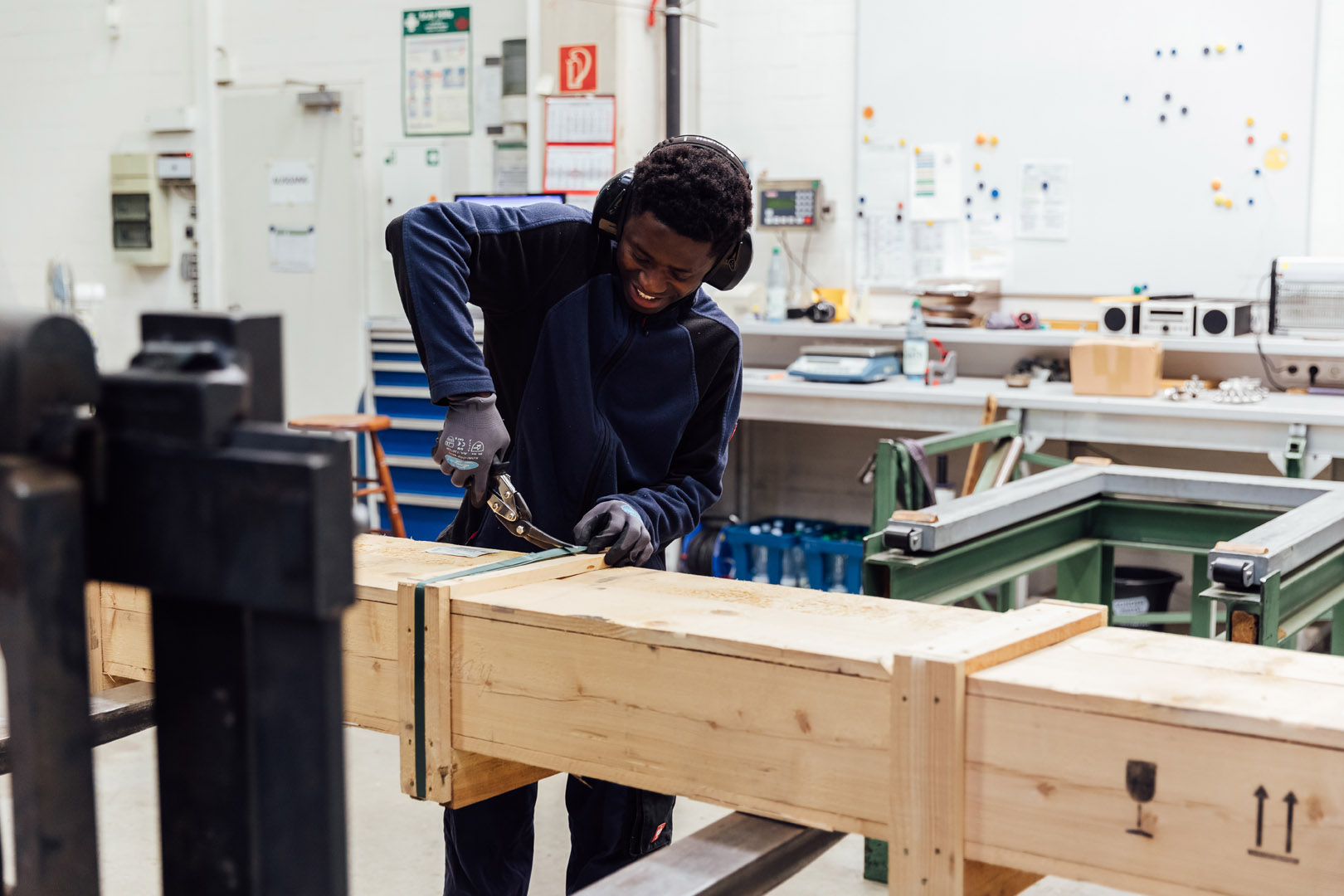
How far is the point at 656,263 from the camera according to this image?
160 centimetres

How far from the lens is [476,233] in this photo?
1639 mm

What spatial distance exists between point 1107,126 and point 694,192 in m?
3.01

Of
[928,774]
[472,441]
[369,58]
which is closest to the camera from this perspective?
[928,774]

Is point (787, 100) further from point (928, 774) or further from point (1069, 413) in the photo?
point (928, 774)

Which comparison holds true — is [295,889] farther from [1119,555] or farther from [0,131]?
[0,131]

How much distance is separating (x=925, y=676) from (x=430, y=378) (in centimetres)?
79

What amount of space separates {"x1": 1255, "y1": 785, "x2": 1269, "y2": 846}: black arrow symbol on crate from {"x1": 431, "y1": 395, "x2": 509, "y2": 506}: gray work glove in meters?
0.91

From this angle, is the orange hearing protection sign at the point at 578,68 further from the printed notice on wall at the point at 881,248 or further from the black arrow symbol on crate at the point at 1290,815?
the black arrow symbol on crate at the point at 1290,815

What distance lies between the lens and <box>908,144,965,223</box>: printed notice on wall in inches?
173

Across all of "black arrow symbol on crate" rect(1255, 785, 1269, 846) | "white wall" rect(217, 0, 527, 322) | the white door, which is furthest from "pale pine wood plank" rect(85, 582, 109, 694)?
the white door

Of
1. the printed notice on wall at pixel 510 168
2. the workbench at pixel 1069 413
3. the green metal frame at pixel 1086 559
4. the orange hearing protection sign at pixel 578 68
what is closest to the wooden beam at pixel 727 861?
the green metal frame at pixel 1086 559

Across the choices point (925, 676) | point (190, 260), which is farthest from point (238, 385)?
point (190, 260)

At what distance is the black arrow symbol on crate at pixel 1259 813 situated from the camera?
0.89 meters

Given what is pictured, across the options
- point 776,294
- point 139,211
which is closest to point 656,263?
point 776,294
